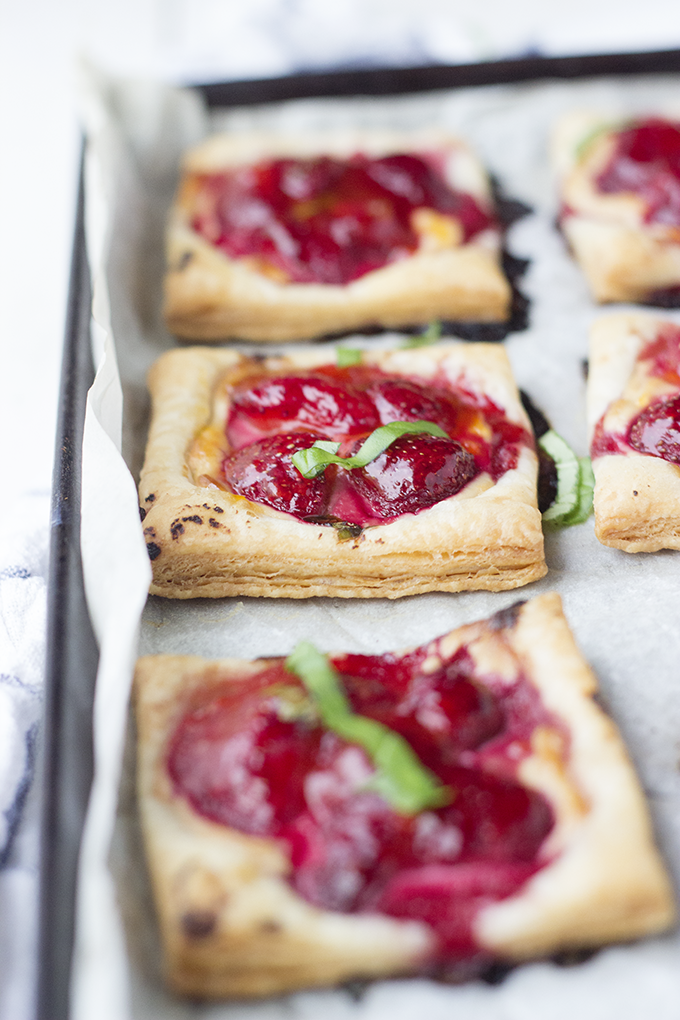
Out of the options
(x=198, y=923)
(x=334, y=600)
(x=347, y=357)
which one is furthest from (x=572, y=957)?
(x=347, y=357)

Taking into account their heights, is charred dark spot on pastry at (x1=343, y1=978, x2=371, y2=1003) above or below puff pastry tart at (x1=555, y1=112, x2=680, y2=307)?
below

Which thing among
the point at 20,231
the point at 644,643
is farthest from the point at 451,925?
the point at 20,231

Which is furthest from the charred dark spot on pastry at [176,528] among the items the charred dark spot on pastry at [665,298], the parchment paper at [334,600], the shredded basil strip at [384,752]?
the charred dark spot on pastry at [665,298]

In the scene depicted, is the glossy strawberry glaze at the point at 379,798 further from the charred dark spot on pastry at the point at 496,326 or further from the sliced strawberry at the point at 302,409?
the charred dark spot on pastry at the point at 496,326

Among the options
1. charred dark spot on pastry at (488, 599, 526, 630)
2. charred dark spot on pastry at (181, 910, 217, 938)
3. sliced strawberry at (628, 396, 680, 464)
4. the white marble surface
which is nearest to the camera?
charred dark spot on pastry at (181, 910, 217, 938)

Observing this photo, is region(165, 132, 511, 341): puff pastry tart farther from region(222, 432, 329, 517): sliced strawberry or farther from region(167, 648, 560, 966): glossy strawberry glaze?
region(167, 648, 560, 966): glossy strawberry glaze

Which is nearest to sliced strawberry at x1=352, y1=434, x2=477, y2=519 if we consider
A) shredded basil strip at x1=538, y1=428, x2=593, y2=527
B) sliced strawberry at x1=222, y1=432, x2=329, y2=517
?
sliced strawberry at x1=222, y1=432, x2=329, y2=517

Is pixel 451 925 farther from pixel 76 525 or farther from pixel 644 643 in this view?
pixel 76 525
